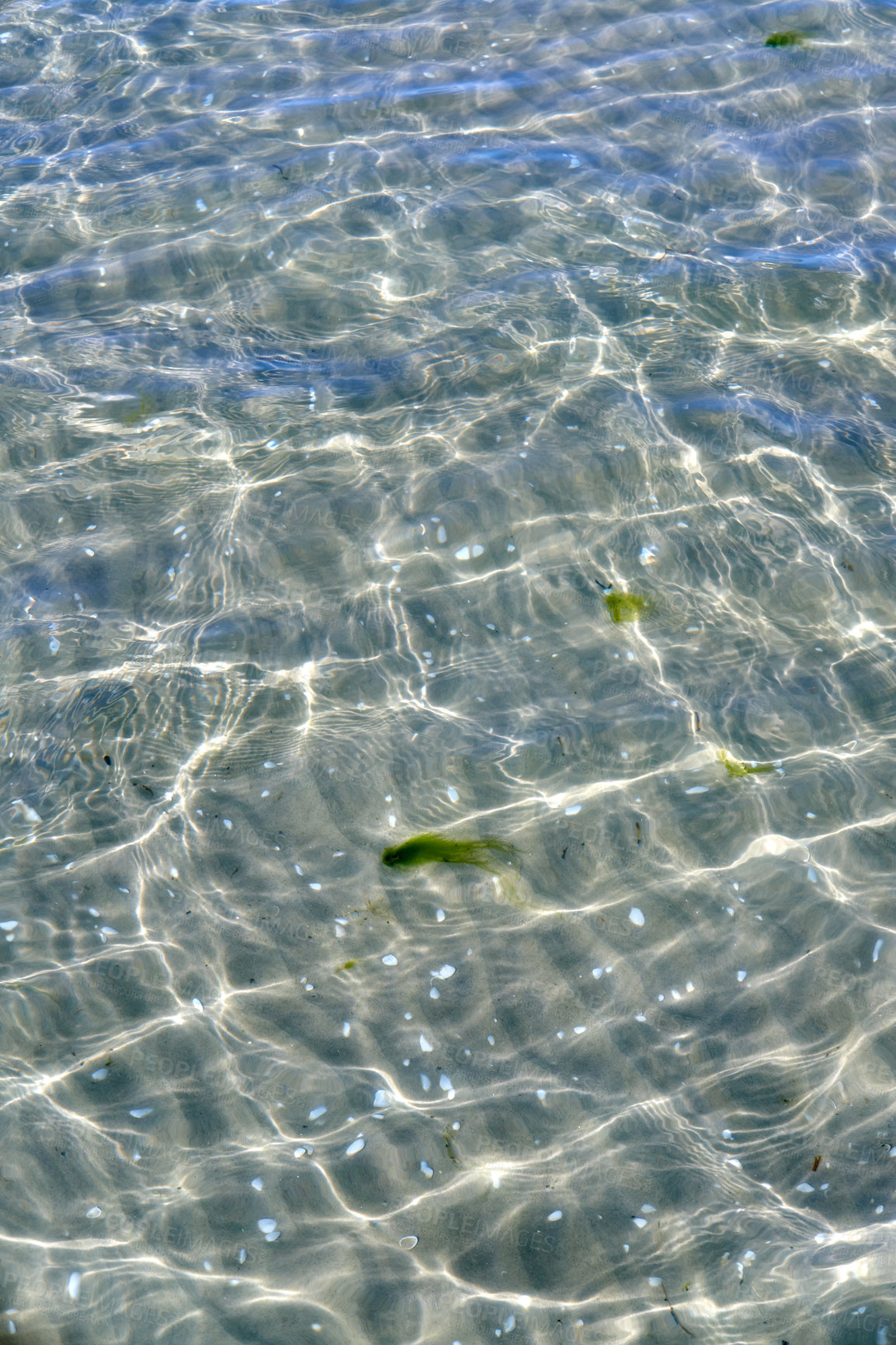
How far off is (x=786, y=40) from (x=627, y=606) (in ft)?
20.1

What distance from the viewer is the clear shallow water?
3.07 meters

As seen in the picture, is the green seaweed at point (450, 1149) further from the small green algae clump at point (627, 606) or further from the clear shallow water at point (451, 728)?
the small green algae clump at point (627, 606)

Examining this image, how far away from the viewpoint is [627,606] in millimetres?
4516

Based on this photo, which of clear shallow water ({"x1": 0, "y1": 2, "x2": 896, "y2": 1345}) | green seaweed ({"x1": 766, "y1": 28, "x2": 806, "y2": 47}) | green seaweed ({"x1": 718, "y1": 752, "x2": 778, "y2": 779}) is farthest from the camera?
green seaweed ({"x1": 766, "y1": 28, "x2": 806, "y2": 47})

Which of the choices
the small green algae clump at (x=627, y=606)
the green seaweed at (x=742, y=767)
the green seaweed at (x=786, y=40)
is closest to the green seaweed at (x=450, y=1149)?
the green seaweed at (x=742, y=767)

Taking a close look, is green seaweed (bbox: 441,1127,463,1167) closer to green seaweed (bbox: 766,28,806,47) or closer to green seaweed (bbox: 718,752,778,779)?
green seaweed (bbox: 718,752,778,779)

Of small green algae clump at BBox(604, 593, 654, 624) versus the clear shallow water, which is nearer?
the clear shallow water

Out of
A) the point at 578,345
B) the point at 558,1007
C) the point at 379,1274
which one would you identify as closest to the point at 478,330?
the point at 578,345

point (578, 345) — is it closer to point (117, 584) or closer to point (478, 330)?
point (478, 330)

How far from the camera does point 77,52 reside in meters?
8.01

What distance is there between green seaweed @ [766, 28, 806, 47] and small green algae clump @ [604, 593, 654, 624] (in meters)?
5.97

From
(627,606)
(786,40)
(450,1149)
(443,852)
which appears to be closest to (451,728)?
(443,852)

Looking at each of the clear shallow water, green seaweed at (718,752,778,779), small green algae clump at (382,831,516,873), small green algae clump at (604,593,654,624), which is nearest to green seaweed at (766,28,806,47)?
the clear shallow water

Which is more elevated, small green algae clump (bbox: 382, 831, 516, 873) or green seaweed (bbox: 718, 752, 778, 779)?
green seaweed (bbox: 718, 752, 778, 779)
